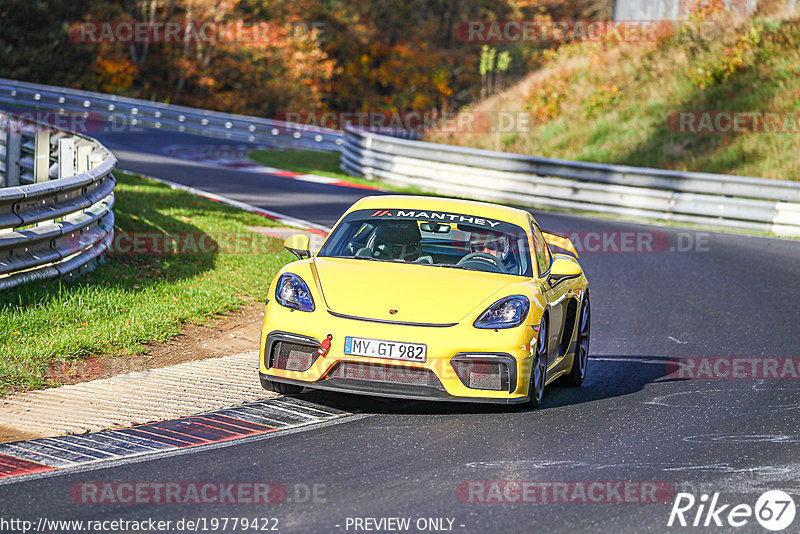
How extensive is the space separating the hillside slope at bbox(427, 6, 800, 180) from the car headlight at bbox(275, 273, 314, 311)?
63.4ft

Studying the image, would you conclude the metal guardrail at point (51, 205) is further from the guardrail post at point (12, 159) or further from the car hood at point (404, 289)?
the car hood at point (404, 289)

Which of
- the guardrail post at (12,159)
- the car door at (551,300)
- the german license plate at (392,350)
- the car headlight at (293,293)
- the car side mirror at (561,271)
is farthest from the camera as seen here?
the guardrail post at (12,159)

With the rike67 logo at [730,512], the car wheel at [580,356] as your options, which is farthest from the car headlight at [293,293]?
the rike67 logo at [730,512]

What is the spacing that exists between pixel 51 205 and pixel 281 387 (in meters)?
3.73

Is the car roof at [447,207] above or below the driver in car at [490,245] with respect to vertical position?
above

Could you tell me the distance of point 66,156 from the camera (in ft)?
45.0

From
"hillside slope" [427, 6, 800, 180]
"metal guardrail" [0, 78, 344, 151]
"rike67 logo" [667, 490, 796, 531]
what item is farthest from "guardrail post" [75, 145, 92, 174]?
"metal guardrail" [0, 78, 344, 151]

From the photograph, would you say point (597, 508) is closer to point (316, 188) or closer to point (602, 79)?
point (316, 188)

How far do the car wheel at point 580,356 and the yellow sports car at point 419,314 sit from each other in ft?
0.67

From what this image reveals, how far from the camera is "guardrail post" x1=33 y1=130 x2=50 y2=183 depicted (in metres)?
13.9

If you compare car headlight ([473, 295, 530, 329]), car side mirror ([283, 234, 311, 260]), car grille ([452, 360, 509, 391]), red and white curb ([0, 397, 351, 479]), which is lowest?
red and white curb ([0, 397, 351, 479])

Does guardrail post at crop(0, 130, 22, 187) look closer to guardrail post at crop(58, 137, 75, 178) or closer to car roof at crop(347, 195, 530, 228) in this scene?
guardrail post at crop(58, 137, 75, 178)

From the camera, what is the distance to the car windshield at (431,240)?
796 centimetres

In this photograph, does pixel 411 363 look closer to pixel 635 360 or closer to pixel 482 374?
pixel 482 374
